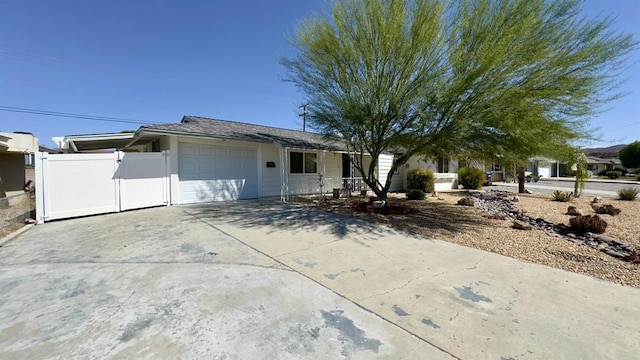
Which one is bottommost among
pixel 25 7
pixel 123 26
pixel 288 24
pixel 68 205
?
pixel 68 205

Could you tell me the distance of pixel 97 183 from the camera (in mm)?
8047

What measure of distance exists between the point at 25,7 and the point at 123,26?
3.31 metres

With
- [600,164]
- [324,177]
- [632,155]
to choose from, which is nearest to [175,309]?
[324,177]

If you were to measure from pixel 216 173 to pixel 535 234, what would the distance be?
10.4 m

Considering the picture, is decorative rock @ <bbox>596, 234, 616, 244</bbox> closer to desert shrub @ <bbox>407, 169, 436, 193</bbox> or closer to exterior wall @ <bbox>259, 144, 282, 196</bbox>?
desert shrub @ <bbox>407, 169, 436, 193</bbox>

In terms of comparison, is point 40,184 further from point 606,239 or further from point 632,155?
point 632,155

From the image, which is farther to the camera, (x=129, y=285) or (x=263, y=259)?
(x=263, y=259)

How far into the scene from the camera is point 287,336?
2500 mm

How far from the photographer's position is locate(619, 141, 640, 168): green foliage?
32.0m

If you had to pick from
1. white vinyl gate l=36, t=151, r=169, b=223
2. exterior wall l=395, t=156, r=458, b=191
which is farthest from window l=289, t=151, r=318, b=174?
exterior wall l=395, t=156, r=458, b=191

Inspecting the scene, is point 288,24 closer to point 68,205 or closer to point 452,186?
point 68,205

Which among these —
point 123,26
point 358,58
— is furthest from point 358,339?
point 123,26

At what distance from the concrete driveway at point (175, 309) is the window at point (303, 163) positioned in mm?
8269

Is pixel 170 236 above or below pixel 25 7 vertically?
below
